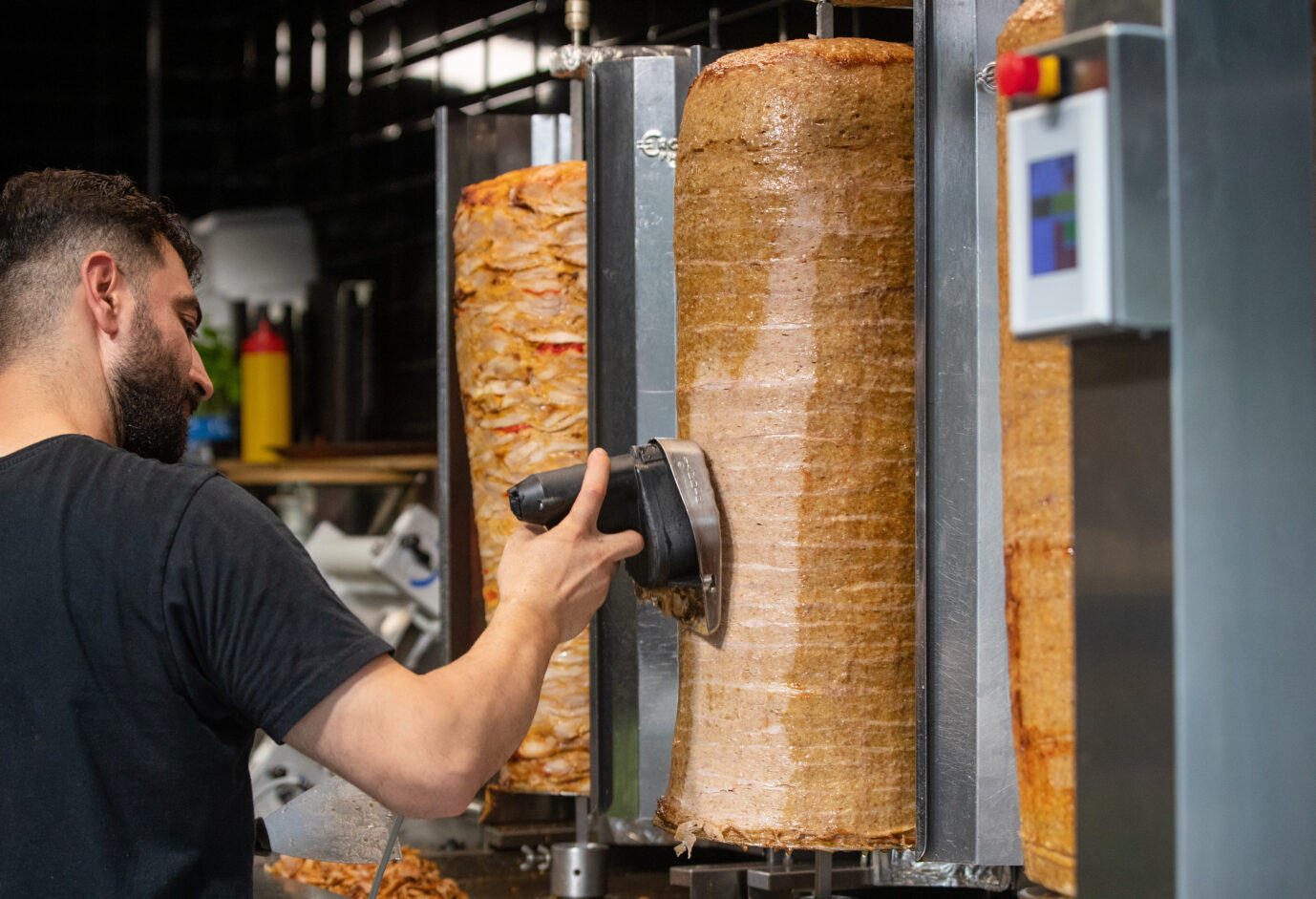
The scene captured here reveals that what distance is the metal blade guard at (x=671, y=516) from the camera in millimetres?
1500

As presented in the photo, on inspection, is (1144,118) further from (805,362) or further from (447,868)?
(447,868)

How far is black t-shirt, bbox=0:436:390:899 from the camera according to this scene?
3.97 ft

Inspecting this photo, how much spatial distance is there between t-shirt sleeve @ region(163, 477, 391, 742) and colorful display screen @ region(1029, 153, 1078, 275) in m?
0.65

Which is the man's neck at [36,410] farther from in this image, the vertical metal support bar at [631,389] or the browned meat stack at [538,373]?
the browned meat stack at [538,373]

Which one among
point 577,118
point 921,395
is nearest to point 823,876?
point 921,395

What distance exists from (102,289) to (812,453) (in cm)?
73

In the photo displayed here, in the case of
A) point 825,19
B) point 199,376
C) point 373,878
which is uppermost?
point 825,19

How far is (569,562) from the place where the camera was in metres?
1.43

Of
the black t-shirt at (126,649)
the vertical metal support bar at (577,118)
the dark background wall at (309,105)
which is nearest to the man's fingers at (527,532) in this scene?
the black t-shirt at (126,649)

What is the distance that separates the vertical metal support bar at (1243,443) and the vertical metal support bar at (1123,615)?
0.05 ft

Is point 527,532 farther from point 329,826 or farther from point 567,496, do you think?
point 329,826

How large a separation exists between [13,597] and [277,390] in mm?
2599

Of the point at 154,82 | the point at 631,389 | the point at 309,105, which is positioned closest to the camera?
the point at 631,389

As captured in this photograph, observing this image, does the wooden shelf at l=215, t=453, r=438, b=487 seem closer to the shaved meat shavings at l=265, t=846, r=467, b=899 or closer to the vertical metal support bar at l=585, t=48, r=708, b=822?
the shaved meat shavings at l=265, t=846, r=467, b=899
